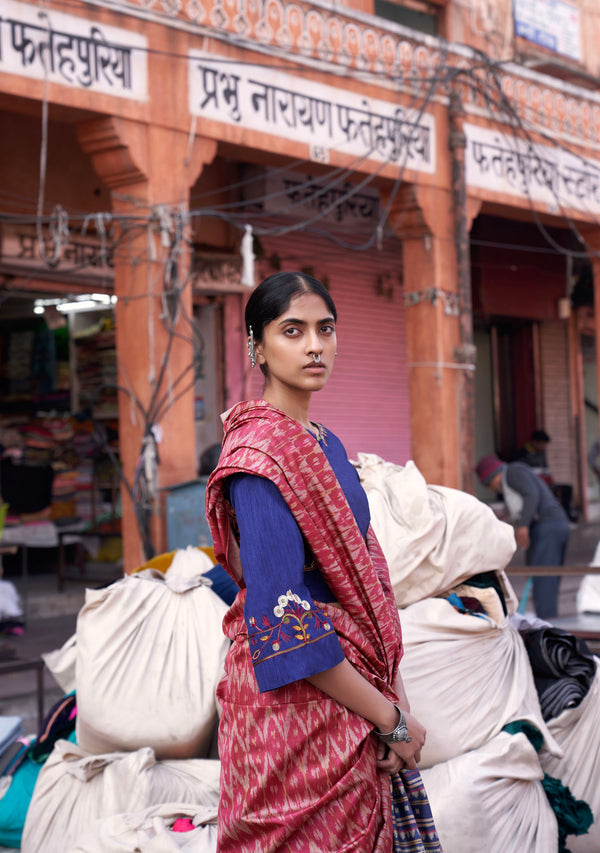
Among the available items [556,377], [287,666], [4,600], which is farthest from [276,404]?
[556,377]

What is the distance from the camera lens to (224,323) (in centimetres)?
928

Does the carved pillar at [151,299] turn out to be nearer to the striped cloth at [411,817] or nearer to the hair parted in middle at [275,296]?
the hair parted in middle at [275,296]

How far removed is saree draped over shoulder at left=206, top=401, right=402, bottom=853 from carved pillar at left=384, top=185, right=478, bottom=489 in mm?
7063

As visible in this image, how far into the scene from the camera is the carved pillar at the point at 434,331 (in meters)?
8.80

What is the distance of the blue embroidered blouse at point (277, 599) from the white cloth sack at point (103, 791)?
1.38 metres

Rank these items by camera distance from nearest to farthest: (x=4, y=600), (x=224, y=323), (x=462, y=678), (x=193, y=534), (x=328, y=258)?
(x=462, y=678) < (x=193, y=534) < (x=4, y=600) < (x=224, y=323) < (x=328, y=258)

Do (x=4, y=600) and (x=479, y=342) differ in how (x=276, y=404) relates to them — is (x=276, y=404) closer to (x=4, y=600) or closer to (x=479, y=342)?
(x=4, y=600)

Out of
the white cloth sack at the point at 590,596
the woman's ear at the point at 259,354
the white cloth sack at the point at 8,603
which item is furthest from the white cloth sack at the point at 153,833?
the white cloth sack at the point at 8,603

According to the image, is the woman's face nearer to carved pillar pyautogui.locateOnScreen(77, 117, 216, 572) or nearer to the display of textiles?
carved pillar pyautogui.locateOnScreen(77, 117, 216, 572)

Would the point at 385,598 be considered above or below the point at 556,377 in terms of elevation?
below

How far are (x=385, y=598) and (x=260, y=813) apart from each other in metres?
0.45

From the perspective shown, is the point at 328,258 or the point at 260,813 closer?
the point at 260,813

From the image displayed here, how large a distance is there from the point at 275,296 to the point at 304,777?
0.88 metres

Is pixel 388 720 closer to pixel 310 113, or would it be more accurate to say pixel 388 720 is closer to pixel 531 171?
pixel 310 113
